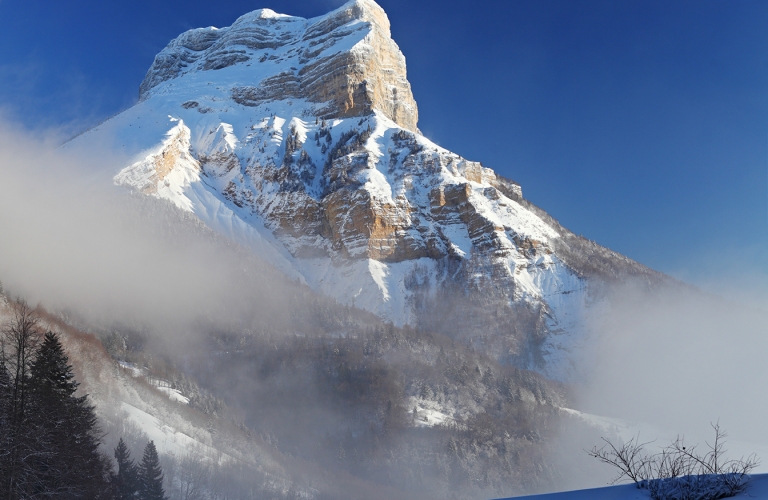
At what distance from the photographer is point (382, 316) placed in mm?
147125

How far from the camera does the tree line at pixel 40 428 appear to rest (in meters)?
18.3

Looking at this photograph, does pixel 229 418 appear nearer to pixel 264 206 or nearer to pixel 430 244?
pixel 430 244

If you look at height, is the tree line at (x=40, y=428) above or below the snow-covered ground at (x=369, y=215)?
below

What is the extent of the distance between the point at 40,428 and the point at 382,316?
5035 inches

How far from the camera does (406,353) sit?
12481 cm

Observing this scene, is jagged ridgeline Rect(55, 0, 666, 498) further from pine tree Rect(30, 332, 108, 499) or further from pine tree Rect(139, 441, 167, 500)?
pine tree Rect(30, 332, 108, 499)

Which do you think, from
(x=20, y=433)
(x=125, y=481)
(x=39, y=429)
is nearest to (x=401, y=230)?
(x=125, y=481)

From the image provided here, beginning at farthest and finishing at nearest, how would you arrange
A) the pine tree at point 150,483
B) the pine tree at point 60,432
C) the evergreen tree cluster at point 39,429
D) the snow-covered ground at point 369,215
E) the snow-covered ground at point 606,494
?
the snow-covered ground at point 369,215, the pine tree at point 150,483, the pine tree at point 60,432, the evergreen tree cluster at point 39,429, the snow-covered ground at point 606,494

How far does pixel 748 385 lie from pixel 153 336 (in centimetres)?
13019

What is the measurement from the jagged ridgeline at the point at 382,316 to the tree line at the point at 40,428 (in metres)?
52.7

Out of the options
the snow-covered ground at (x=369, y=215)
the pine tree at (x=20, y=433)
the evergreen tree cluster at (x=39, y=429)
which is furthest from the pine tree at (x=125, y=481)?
the snow-covered ground at (x=369, y=215)

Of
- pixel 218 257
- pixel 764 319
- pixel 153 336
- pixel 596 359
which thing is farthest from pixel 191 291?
pixel 764 319

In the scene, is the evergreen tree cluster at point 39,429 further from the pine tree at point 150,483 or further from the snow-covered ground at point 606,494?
→ the snow-covered ground at point 606,494

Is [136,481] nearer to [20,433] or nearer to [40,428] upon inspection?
[40,428]
